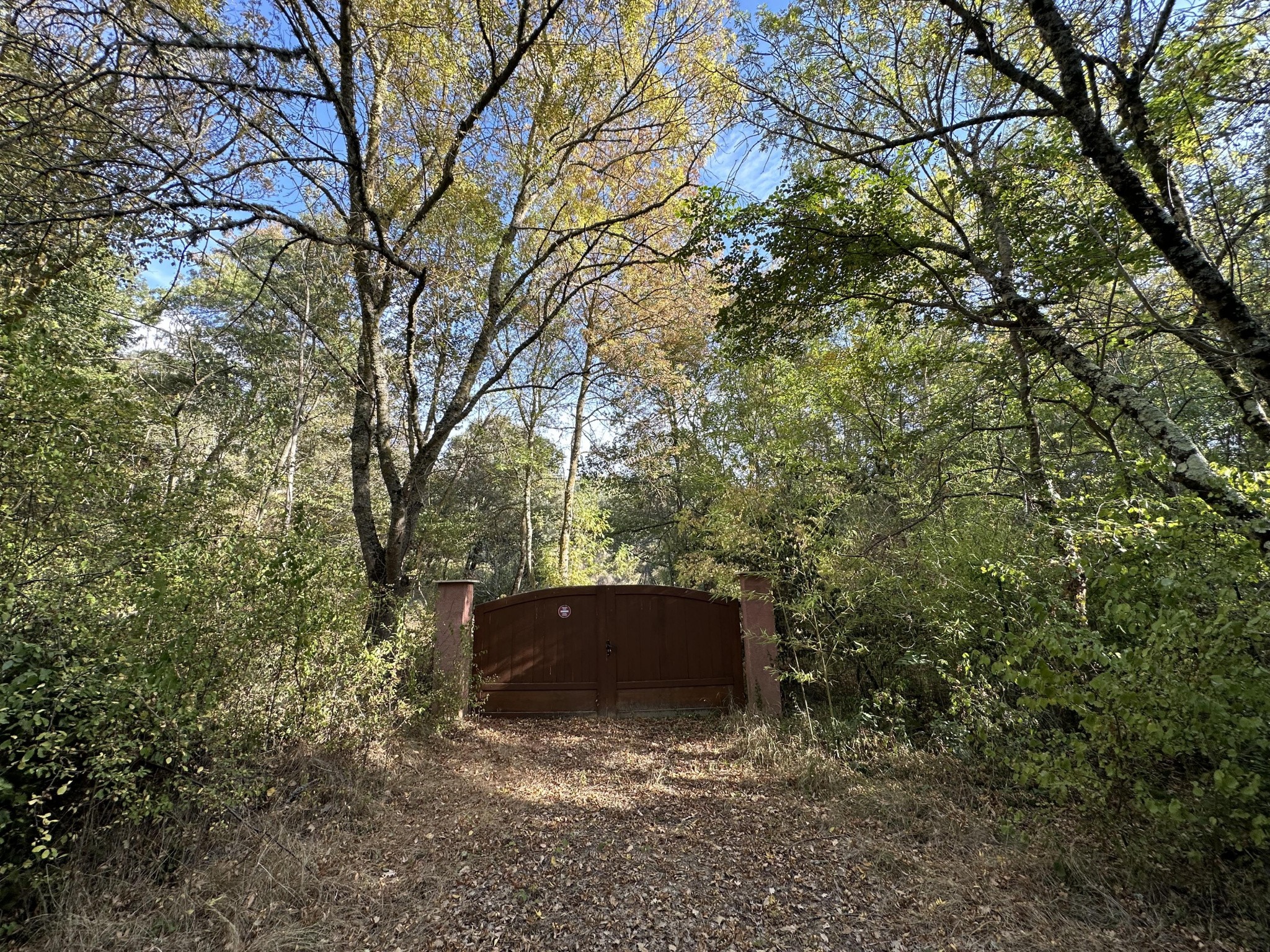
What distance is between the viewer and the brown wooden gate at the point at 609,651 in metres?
6.94

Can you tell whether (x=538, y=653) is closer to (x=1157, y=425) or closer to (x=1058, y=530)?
(x=1058, y=530)

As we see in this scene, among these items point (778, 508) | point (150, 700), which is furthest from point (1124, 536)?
point (150, 700)

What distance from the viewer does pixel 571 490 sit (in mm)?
11859

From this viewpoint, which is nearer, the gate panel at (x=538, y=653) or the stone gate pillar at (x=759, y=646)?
the stone gate pillar at (x=759, y=646)

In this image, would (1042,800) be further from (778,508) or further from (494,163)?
(494,163)

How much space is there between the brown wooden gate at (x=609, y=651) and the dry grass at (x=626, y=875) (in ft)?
8.91

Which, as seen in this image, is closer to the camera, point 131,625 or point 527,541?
point 131,625

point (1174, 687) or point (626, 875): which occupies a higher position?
point (1174, 687)

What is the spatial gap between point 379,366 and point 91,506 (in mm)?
2790

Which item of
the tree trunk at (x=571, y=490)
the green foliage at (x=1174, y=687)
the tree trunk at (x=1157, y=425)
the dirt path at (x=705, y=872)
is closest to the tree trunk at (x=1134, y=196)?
the tree trunk at (x=1157, y=425)

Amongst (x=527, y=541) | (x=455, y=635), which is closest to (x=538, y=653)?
(x=455, y=635)

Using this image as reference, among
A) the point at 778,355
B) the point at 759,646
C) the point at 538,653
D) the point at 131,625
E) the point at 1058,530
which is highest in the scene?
the point at 778,355

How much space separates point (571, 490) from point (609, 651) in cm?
538

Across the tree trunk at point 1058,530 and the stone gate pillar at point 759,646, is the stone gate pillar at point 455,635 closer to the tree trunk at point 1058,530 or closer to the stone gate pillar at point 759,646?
the stone gate pillar at point 759,646
